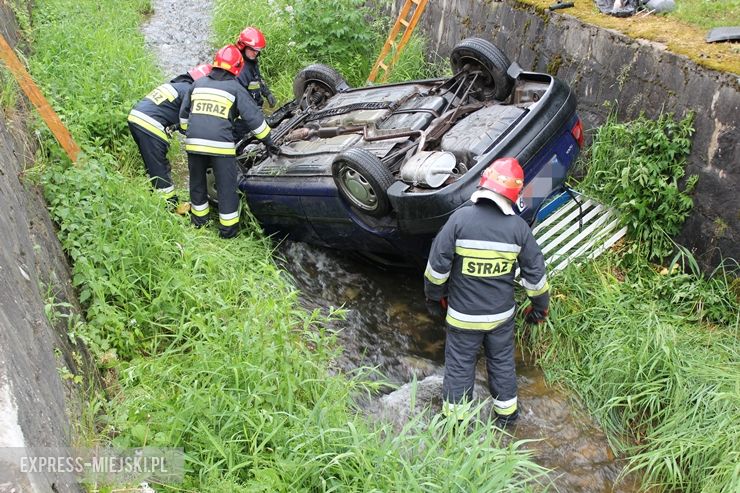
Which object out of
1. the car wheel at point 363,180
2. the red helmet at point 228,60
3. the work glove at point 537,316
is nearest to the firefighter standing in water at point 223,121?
the red helmet at point 228,60

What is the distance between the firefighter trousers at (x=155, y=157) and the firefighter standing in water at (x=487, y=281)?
9.30 ft

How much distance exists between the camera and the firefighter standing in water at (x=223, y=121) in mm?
4805

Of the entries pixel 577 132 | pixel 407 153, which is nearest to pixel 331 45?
pixel 407 153

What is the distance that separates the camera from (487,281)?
3441 mm

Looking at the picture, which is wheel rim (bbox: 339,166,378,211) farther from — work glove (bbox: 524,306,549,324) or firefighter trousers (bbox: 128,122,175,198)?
firefighter trousers (bbox: 128,122,175,198)

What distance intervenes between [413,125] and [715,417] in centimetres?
262

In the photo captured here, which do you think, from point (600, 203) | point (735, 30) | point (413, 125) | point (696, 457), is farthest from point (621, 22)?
point (696, 457)

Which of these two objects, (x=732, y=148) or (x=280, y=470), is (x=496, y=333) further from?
(x=732, y=148)

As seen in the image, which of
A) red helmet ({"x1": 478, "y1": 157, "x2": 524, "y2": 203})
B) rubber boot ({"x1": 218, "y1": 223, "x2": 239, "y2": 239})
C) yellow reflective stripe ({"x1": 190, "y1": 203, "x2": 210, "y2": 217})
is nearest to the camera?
red helmet ({"x1": 478, "y1": 157, "x2": 524, "y2": 203})

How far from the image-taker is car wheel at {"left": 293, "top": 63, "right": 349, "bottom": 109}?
5852 mm

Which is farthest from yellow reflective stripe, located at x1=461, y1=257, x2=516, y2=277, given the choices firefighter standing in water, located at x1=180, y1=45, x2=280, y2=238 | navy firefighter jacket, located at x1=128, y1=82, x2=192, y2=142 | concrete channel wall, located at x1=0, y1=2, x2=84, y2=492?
navy firefighter jacket, located at x1=128, y1=82, x2=192, y2=142

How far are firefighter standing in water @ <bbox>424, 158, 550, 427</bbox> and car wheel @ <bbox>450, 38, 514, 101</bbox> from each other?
1.47 metres

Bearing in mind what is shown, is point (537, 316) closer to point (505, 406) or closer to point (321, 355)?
point (505, 406)

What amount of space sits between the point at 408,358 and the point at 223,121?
2.29m
